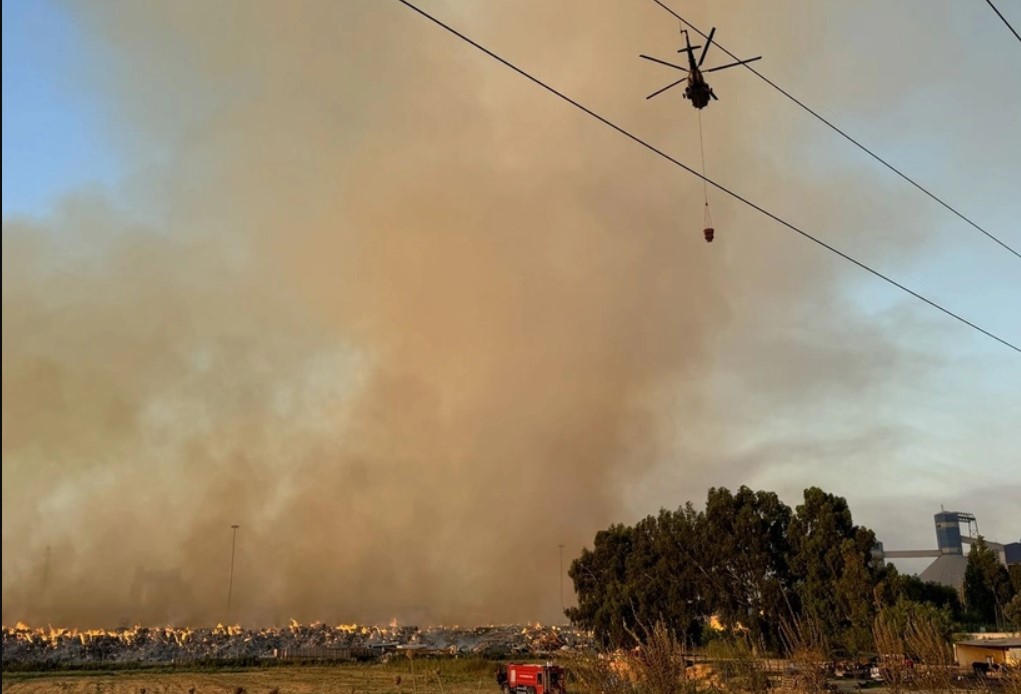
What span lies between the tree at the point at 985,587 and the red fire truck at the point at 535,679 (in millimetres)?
64601

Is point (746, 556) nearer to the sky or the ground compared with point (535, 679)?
nearer to the sky

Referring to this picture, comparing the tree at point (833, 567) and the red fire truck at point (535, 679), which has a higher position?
the tree at point (833, 567)

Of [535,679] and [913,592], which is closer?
[535,679]

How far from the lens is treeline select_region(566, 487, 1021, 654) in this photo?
64812 mm

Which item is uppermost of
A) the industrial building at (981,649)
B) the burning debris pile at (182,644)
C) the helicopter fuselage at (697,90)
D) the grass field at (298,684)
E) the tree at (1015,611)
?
the helicopter fuselage at (697,90)

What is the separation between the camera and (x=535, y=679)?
155 ft

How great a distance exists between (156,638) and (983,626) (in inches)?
7085

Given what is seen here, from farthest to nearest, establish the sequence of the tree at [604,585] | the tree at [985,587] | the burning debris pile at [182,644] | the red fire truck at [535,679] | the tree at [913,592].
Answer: the burning debris pile at [182,644] → the tree at [985,587] → the tree at [604,585] → the tree at [913,592] → the red fire truck at [535,679]

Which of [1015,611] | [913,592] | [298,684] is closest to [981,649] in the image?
[1015,611]

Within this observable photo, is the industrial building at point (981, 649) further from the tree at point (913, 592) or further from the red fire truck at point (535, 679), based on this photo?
the red fire truck at point (535, 679)

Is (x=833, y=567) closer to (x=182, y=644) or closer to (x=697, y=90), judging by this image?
(x=697, y=90)

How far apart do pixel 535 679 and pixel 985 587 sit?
67.7 m

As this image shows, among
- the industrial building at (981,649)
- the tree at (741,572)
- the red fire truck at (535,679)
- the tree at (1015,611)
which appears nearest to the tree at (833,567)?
the tree at (741,572)

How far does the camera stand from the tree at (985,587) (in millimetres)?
87438
